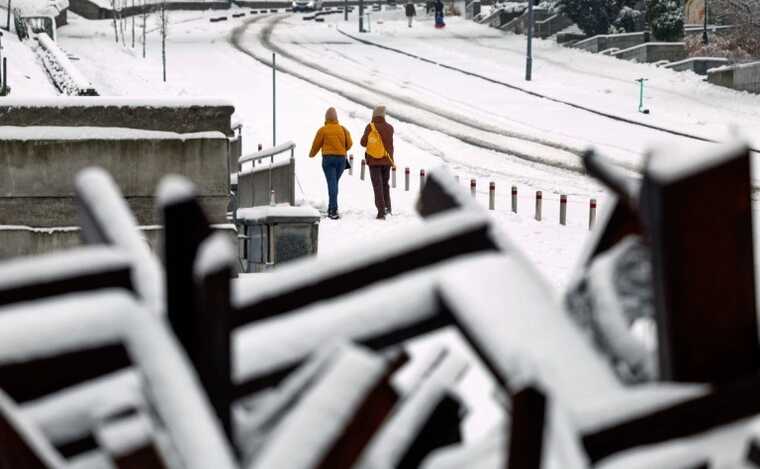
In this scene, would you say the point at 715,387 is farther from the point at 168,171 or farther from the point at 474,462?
the point at 168,171

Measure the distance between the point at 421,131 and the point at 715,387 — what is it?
26502mm

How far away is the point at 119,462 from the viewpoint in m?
1.38

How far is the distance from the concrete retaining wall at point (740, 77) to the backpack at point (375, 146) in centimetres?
1998

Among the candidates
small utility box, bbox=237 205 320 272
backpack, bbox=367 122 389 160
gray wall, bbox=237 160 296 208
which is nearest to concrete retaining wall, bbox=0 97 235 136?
small utility box, bbox=237 205 320 272

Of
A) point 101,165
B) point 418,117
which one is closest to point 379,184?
point 101,165

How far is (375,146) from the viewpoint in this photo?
17.0 meters

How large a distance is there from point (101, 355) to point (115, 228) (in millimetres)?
271

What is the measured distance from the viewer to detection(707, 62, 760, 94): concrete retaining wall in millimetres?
34438

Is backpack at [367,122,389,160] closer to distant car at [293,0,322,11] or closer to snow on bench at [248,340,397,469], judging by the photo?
snow on bench at [248,340,397,469]

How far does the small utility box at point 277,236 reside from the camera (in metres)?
12.9

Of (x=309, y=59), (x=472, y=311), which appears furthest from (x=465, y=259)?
(x=309, y=59)

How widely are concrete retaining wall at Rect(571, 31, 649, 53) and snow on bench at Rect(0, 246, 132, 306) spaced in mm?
44255

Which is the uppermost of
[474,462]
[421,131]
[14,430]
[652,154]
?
[652,154]

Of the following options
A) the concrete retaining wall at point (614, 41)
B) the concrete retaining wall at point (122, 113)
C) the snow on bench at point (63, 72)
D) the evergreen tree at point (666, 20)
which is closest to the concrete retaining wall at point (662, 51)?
the evergreen tree at point (666, 20)
